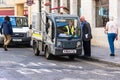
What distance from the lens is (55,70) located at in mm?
15094

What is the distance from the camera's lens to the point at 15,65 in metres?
16.7

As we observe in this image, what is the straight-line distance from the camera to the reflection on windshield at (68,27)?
61.1 ft

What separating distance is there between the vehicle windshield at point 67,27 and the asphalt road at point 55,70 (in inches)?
40.9

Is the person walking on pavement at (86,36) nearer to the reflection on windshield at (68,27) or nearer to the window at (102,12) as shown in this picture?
the reflection on windshield at (68,27)

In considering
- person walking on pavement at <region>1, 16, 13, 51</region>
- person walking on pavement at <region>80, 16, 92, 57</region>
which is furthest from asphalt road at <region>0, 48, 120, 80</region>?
person walking on pavement at <region>1, 16, 13, 51</region>

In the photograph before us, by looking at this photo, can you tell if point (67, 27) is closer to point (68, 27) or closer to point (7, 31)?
point (68, 27)

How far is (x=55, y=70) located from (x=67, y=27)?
4.04m

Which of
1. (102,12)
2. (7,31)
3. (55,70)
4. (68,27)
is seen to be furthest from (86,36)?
(102,12)

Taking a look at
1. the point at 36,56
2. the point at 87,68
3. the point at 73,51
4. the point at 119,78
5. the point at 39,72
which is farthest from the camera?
the point at 36,56

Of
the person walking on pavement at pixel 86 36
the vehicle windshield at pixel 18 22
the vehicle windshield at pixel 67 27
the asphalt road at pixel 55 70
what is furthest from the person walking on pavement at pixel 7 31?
the vehicle windshield at pixel 67 27

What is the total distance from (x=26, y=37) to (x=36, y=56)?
21.7ft

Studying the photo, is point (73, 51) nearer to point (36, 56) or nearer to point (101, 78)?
point (36, 56)

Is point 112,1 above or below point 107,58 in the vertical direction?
above

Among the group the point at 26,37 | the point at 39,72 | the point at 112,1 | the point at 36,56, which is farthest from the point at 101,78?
the point at 26,37
